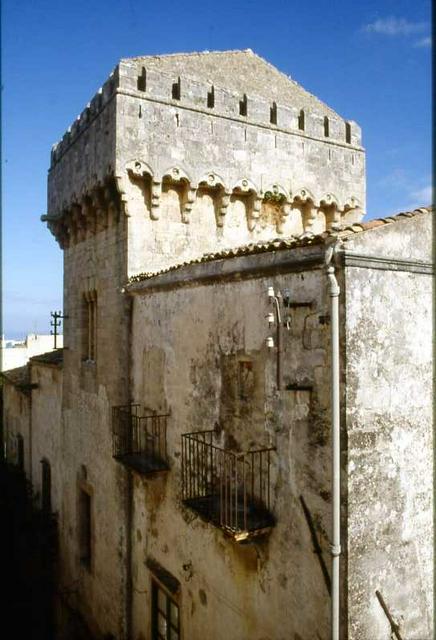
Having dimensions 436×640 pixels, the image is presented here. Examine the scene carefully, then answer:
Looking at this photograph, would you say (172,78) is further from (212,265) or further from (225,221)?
(212,265)

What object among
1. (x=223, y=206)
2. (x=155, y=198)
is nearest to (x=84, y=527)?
(x=155, y=198)

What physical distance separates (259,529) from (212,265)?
11.2ft

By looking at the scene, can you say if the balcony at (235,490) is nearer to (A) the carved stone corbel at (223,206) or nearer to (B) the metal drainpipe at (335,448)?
(B) the metal drainpipe at (335,448)

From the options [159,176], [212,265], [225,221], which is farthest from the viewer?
[225,221]

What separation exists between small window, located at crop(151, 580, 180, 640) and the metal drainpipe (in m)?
4.02

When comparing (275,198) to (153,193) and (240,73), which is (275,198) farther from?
(240,73)

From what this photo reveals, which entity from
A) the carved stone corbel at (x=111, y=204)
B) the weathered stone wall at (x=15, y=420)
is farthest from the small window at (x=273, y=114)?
the weathered stone wall at (x=15, y=420)

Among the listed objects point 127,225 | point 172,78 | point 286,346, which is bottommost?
point 286,346

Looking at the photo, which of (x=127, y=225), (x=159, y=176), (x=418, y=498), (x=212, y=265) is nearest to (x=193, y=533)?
(x=418, y=498)

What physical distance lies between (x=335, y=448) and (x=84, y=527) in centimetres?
920

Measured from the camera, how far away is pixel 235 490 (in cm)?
557

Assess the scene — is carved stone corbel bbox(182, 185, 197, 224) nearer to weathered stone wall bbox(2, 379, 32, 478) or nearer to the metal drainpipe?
the metal drainpipe

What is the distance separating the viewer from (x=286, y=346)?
5488 mm

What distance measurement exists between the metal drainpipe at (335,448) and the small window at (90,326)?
7272 millimetres
